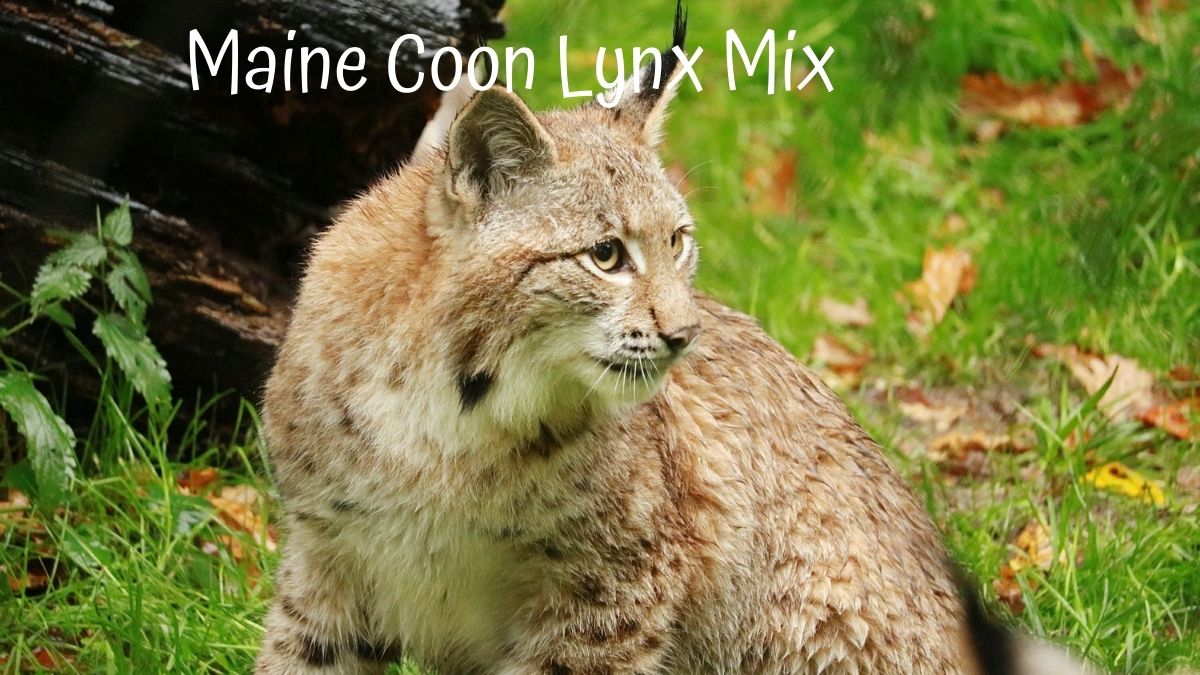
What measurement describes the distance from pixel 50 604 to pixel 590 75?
4191 mm

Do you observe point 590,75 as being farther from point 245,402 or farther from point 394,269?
point 394,269

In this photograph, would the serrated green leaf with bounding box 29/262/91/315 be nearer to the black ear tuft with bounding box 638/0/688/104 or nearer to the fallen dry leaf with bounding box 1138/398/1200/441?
the black ear tuft with bounding box 638/0/688/104

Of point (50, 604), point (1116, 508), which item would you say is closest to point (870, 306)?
point (1116, 508)

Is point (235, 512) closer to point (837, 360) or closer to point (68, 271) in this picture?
point (68, 271)

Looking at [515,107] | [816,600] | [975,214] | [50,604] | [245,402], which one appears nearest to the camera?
[515,107]

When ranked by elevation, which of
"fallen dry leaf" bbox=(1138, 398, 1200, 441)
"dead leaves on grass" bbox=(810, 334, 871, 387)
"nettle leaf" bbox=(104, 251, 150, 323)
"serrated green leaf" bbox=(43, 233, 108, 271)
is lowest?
"dead leaves on grass" bbox=(810, 334, 871, 387)

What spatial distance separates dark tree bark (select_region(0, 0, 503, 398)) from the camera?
14.2ft

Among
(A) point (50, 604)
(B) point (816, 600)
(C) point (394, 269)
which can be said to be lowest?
(A) point (50, 604)

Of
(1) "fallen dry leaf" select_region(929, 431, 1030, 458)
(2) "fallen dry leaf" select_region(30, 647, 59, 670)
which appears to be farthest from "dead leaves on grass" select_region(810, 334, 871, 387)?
(2) "fallen dry leaf" select_region(30, 647, 59, 670)

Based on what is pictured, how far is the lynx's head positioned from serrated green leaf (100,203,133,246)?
1342 millimetres

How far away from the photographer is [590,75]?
7477 millimetres

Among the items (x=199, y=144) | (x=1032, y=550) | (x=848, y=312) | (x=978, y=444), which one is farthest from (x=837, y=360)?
(x=199, y=144)

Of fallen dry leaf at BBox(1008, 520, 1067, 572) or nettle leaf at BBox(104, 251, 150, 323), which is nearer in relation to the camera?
nettle leaf at BBox(104, 251, 150, 323)

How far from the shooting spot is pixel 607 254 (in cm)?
327
